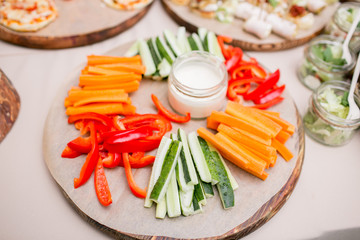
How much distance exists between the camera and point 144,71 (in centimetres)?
275

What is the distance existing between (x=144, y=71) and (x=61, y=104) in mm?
763

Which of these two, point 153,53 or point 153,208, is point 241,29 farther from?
point 153,208

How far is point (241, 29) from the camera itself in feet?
11.2

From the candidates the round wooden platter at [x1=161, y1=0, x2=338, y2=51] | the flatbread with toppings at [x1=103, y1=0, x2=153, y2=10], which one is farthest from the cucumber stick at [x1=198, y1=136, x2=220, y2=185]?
the flatbread with toppings at [x1=103, y1=0, x2=153, y2=10]

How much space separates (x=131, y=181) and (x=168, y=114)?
666 mm

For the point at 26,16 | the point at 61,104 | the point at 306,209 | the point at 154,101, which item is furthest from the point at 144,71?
the point at 306,209

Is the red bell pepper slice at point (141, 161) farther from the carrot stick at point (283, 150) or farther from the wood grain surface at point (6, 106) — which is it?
the wood grain surface at point (6, 106)

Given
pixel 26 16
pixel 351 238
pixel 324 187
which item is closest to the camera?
pixel 351 238

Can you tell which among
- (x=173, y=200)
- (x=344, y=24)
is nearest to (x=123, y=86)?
(x=173, y=200)

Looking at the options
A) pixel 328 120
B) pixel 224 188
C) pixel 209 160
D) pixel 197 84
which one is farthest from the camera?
pixel 197 84

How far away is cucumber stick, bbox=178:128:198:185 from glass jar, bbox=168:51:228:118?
0.27m

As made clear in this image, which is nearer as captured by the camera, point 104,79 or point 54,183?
point 54,183

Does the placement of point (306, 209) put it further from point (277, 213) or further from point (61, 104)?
point (61, 104)

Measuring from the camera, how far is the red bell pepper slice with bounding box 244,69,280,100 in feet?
9.03
